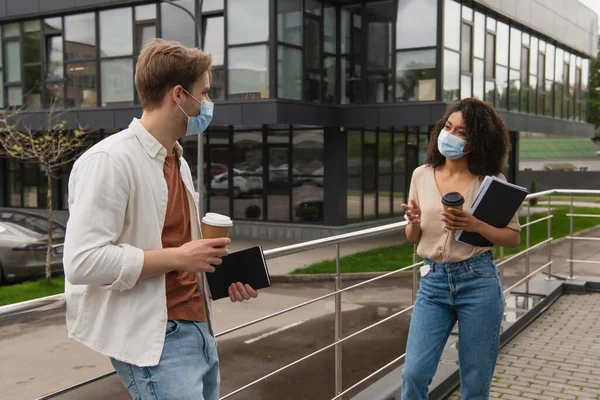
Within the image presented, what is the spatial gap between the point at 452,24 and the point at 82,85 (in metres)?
11.2

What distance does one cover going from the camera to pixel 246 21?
56.2 feet

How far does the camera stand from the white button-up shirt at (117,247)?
72.5 inches

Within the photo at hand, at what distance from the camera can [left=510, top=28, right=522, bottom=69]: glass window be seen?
23.1 metres

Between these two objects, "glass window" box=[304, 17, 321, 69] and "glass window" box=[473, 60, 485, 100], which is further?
Answer: "glass window" box=[473, 60, 485, 100]

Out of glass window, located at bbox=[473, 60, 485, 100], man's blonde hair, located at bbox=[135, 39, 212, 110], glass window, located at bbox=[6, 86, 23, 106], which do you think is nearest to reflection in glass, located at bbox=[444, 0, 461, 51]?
glass window, located at bbox=[473, 60, 485, 100]

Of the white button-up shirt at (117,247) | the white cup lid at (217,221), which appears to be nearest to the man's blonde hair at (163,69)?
the white button-up shirt at (117,247)

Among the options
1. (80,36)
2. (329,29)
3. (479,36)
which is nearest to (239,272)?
(329,29)

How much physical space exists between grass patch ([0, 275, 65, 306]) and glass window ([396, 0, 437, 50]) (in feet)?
36.5

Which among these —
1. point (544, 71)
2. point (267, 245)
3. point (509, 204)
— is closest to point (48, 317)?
point (509, 204)

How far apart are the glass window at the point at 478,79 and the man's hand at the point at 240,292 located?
61.8 ft

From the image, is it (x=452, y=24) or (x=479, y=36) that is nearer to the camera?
(x=452, y=24)

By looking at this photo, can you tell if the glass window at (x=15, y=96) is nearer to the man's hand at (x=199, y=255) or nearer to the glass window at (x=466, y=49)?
the glass window at (x=466, y=49)

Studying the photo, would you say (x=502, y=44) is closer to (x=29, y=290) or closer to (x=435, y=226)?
(x=29, y=290)

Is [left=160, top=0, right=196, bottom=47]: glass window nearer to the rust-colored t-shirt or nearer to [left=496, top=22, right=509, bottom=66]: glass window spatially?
[left=496, top=22, right=509, bottom=66]: glass window
